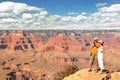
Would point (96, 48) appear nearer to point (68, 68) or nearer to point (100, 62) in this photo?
point (100, 62)

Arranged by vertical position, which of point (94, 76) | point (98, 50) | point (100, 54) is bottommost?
point (94, 76)

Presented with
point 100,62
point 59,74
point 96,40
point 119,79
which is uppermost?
point 96,40

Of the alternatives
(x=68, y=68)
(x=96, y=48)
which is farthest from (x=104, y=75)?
(x=68, y=68)

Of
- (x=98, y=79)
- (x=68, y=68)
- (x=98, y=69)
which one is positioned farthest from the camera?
(x=68, y=68)

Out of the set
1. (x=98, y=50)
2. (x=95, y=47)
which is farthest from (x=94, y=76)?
(x=95, y=47)

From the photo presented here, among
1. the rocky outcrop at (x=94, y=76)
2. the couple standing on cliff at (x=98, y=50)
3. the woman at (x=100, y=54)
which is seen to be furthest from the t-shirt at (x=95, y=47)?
the rocky outcrop at (x=94, y=76)

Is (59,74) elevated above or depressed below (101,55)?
below

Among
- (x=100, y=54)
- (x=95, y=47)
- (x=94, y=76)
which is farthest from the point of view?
(x=94, y=76)

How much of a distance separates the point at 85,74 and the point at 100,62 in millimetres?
1962

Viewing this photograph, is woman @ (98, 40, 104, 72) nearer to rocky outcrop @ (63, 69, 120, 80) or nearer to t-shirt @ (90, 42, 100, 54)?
t-shirt @ (90, 42, 100, 54)

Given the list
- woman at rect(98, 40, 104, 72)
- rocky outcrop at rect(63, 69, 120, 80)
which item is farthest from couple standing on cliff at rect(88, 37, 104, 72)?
rocky outcrop at rect(63, 69, 120, 80)

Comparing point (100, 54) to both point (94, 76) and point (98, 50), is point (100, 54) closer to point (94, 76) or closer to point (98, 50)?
point (98, 50)

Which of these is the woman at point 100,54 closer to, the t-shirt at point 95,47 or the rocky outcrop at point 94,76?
the t-shirt at point 95,47

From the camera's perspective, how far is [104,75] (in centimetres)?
2131
